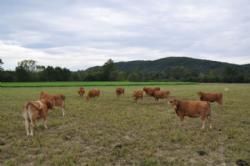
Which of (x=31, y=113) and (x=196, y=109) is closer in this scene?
(x=31, y=113)

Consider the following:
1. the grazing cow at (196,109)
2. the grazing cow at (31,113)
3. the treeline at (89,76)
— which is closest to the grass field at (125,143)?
the grazing cow at (31,113)

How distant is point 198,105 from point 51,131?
4.98 metres

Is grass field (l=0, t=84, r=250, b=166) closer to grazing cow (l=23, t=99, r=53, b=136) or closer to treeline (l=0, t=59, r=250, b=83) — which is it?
grazing cow (l=23, t=99, r=53, b=136)

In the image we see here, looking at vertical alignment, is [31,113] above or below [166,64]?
below

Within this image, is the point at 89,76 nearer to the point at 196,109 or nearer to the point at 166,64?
the point at 196,109

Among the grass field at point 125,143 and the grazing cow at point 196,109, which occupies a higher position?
the grazing cow at point 196,109

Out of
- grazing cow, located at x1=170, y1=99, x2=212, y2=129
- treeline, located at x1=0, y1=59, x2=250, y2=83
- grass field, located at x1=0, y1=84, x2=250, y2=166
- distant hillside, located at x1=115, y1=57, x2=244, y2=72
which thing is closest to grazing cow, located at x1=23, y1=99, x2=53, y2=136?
grass field, located at x1=0, y1=84, x2=250, y2=166

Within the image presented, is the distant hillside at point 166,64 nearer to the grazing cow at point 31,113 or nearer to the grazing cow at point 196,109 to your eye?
the grazing cow at point 196,109

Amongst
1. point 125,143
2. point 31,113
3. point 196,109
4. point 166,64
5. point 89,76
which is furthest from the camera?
point 166,64

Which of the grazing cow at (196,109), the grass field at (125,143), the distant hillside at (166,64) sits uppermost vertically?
the distant hillside at (166,64)

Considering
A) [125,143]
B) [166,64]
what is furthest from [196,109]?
[166,64]

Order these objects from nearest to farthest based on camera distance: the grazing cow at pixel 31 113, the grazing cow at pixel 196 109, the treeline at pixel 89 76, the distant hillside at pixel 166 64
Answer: the grazing cow at pixel 31 113 → the grazing cow at pixel 196 109 → the treeline at pixel 89 76 → the distant hillside at pixel 166 64

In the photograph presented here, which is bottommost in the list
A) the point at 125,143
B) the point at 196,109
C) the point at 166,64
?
the point at 125,143

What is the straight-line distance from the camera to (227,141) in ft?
25.5
